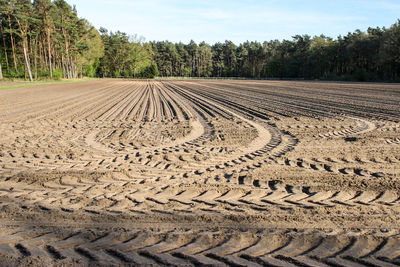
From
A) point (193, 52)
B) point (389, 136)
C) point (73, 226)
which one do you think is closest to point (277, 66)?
point (193, 52)

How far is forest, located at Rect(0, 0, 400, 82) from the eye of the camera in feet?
171

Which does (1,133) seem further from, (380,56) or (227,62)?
(227,62)

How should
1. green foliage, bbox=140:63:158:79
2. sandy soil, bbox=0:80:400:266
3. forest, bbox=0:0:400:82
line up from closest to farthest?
sandy soil, bbox=0:80:400:266 < forest, bbox=0:0:400:82 < green foliage, bbox=140:63:158:79

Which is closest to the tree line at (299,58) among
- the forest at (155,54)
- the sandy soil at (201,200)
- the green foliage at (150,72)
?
the forest at (155,54)

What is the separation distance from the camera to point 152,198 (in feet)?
12.9

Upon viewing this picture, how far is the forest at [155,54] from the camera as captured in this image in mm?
52156

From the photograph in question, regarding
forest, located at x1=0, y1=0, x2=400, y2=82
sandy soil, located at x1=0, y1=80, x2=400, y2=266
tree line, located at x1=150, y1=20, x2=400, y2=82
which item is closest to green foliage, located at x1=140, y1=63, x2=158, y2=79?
forest, located at x1=0, y1=0, x2=400, y2=82

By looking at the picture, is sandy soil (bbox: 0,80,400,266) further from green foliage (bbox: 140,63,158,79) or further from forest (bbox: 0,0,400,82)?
green foliage (bbox: 140,63,158,79)

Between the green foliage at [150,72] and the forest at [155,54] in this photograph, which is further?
the green foliage at [150,72]

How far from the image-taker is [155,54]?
127 metres

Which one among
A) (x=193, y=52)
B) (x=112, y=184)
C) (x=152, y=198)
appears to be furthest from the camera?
(x=193, y=52)

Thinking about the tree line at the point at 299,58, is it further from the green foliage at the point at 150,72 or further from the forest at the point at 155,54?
the green foliage at the point at 150,72

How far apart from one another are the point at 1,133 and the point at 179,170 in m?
6.78

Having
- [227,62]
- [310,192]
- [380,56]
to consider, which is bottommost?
[310,192]
